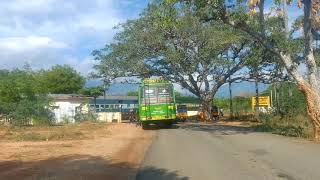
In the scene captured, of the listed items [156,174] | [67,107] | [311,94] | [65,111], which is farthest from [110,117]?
[156,174]

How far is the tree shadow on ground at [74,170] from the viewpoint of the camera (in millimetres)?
13094

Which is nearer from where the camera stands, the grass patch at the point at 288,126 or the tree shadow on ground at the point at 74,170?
the tree shadow on ground at the point at 74,170

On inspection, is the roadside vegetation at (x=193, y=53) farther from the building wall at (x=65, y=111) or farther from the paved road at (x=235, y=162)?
the paved road at (x=235, y=162)

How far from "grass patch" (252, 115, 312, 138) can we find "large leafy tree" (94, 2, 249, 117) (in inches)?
349

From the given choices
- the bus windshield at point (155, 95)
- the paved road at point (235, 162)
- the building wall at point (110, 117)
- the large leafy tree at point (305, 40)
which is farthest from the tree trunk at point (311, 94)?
the building wall at point (110, 117)

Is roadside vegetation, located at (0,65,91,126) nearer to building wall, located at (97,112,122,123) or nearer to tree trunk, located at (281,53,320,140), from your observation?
building wall, located at (97,112,122,123)

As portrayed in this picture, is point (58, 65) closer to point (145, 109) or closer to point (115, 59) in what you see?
point (115, 59)

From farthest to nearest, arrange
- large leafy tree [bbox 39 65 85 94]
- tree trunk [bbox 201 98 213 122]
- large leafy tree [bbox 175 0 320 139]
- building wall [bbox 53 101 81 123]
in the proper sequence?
large leafy tree [bbox 39 65 85 94], tree trunk [bbox 201 98 213 122], building wall [bbox 53 101 81 123], large leafy tree [bbox 175 0 320 139]

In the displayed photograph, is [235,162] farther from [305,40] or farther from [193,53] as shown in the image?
[193,53]

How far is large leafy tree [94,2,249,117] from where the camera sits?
4844 centimetres

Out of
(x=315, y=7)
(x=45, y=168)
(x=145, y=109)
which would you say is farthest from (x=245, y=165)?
(x=145, y=109)

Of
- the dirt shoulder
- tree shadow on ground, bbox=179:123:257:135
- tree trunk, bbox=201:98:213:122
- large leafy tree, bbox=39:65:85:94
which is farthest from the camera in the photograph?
large leafy tree, bbox=39:65:85:94

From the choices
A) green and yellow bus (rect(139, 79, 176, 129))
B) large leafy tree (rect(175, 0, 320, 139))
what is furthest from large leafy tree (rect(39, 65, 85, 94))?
large leafy tree (rect(175, 0, 320, 139))

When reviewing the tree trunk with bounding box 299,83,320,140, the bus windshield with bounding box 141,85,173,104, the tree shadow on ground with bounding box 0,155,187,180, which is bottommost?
the tree shadow on ground with bounding box 0,155,187,180
